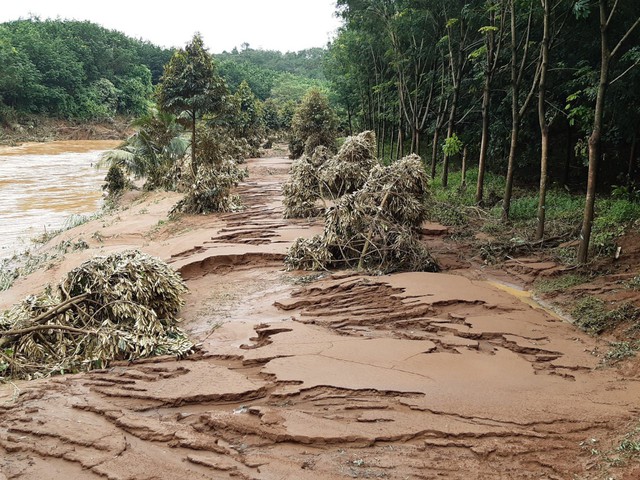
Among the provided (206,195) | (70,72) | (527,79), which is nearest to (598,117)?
(527,79)

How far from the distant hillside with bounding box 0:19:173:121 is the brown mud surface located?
50.3 meters

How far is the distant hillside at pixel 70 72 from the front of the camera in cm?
4750

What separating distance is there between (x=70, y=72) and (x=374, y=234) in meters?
56.7

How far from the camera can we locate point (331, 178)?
12.1 m

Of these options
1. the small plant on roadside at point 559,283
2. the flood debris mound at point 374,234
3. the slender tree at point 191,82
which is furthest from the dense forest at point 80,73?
the small plant on roadside at point 559,283

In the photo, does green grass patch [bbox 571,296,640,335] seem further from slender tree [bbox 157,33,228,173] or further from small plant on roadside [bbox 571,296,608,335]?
slender tree [bbox 157,33,228,173]

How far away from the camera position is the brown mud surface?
135 inches

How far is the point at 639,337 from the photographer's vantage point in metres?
5.57

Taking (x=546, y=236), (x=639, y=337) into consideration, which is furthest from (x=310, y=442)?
(x=546, y=236)

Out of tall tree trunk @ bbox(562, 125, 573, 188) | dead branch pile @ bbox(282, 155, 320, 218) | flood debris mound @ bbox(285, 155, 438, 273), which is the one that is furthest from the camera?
tall tree trunk @ bbox(562, 125, 573, 188)

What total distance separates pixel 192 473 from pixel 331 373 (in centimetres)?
174

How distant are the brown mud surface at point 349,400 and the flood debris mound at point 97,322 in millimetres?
344

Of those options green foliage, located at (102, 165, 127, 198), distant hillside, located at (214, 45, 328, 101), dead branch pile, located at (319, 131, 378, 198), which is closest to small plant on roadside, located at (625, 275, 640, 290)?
dead branch pile, located at (319, 131, 378, 198)

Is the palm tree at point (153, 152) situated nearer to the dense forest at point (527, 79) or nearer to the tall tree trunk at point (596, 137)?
the dense forest at point (527, 79)
